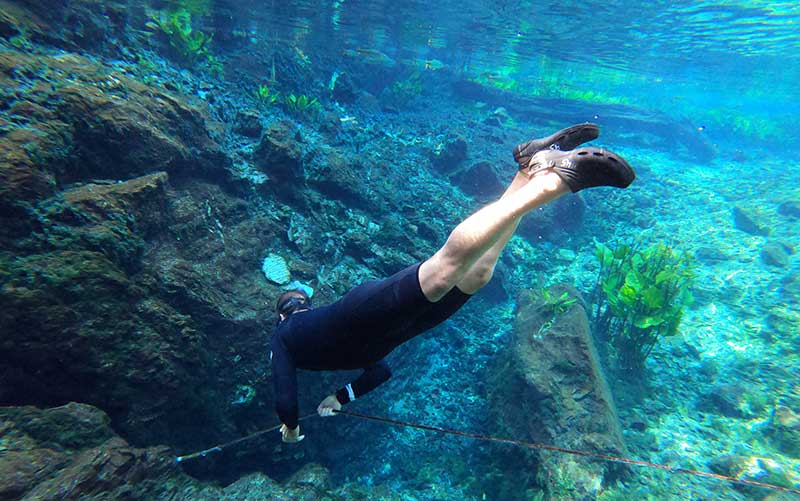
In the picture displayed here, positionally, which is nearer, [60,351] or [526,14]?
[60,351]

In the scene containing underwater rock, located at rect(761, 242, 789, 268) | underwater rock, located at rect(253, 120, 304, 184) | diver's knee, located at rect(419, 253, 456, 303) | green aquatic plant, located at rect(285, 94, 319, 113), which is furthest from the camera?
green aquatic plant, located at rect(285, 94, 319, 113)

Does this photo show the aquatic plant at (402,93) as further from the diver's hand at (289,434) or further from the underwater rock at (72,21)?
the diver's hand at (289,434)

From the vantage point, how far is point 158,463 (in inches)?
141

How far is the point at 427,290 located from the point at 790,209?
19151 millimetres

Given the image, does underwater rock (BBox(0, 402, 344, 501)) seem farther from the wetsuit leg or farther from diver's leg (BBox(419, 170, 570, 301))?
diver's leg (BBox(419, 170, 570, 301))

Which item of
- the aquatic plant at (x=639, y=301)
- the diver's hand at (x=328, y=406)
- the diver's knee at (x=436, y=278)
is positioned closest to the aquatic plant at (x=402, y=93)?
the aquatic plant at (x=639, y=301)

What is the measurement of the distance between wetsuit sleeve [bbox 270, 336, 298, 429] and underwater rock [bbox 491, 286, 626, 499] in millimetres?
3723

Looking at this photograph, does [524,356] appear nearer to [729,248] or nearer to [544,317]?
[544,317]

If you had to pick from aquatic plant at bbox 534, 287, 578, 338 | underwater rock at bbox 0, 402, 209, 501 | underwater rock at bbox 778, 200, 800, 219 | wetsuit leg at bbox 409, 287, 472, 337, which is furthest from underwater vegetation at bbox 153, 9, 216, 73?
underwater rock at bbox 778, 200, 800, 219

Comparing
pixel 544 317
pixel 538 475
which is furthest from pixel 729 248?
pixel 538 475

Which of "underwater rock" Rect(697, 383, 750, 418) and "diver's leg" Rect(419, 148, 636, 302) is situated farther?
"underwater rock" Rect(697, 383, 750, 418)

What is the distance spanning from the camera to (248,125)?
28.1 feet

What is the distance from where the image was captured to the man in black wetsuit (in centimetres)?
215

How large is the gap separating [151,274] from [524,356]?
19.8 ft
